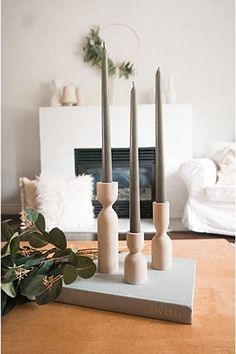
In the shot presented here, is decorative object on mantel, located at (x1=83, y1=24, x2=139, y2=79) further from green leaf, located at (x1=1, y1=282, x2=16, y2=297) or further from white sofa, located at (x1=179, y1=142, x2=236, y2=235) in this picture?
green leaf, located at (x1=1, y1=282, x2=16, y2=297)

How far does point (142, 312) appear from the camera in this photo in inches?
19.4

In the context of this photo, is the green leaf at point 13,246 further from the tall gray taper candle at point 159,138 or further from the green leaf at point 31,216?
the tall gray taper candle at point 159,138

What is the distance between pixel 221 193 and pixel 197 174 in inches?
9.0

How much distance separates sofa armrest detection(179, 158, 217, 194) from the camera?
8.32 feet

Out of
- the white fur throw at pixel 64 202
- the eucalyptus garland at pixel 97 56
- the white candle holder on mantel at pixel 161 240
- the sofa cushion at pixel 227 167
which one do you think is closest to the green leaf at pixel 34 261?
the white candle holder on mantel at pixel 161 240

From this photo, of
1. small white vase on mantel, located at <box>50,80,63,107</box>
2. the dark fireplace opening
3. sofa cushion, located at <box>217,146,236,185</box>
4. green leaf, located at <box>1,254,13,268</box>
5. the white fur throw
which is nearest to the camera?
green leaf, located at <box>1,254,13,268</box>

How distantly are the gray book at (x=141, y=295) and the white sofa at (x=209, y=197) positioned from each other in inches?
78.7

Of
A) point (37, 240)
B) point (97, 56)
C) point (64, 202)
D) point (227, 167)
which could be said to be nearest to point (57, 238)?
point (37, 240)

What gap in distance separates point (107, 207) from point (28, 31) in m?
3.41

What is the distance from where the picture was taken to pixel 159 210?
1.98 feet

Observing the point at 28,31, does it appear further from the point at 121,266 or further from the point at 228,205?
the point at 121,266

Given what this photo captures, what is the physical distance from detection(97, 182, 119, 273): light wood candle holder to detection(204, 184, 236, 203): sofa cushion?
6.69 feet

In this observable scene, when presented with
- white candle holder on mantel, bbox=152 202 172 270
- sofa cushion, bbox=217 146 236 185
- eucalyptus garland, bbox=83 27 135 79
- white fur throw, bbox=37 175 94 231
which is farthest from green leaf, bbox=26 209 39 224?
eucalyptus garland, bbox=83 27 135 79

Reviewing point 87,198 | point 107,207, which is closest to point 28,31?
point 87,198
